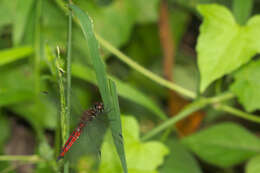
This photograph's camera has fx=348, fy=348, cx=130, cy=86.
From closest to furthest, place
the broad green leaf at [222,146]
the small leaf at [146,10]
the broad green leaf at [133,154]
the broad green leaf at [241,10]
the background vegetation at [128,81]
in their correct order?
1. the background vegetation at [128,81]
2. the broad green leaf at [133,154]
3. the broad green leaf at [241,10]
4. the broad green leaf at [222,146]
5. the small leaf at [146,10]

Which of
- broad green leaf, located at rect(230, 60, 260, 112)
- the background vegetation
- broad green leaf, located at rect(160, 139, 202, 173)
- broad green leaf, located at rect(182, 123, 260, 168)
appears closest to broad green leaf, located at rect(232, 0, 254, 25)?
the background vegetation

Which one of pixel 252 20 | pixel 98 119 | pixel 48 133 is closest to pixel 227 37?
pixel 252 20

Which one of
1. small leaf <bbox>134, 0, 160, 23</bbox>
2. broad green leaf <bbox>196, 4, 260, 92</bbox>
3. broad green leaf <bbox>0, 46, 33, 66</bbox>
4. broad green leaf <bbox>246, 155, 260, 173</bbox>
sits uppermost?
small leaf <bbox>134, 0, 160, 23</bbox>

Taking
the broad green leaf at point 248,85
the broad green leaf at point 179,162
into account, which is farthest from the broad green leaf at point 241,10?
the broad green leaf at point 179,162

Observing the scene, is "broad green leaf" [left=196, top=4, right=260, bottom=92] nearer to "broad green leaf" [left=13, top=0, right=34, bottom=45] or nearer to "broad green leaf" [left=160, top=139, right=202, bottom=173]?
"broad green leaf" [left=160, top=139, right=202, bottom=173]

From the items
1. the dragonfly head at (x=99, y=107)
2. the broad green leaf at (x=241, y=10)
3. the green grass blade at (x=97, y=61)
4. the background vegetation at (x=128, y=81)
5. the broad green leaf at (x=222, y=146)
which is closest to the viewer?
the green grass blade at (x=97, y=61)

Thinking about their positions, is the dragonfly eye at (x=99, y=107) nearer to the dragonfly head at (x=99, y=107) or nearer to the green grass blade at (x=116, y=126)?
the dragonfly head at (x=99, y=107)

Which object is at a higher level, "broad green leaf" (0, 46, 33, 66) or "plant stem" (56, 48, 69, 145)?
"broad green leaf" (0, 46, 33, 66)

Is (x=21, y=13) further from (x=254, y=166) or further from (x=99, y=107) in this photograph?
(x=254, y=166)
